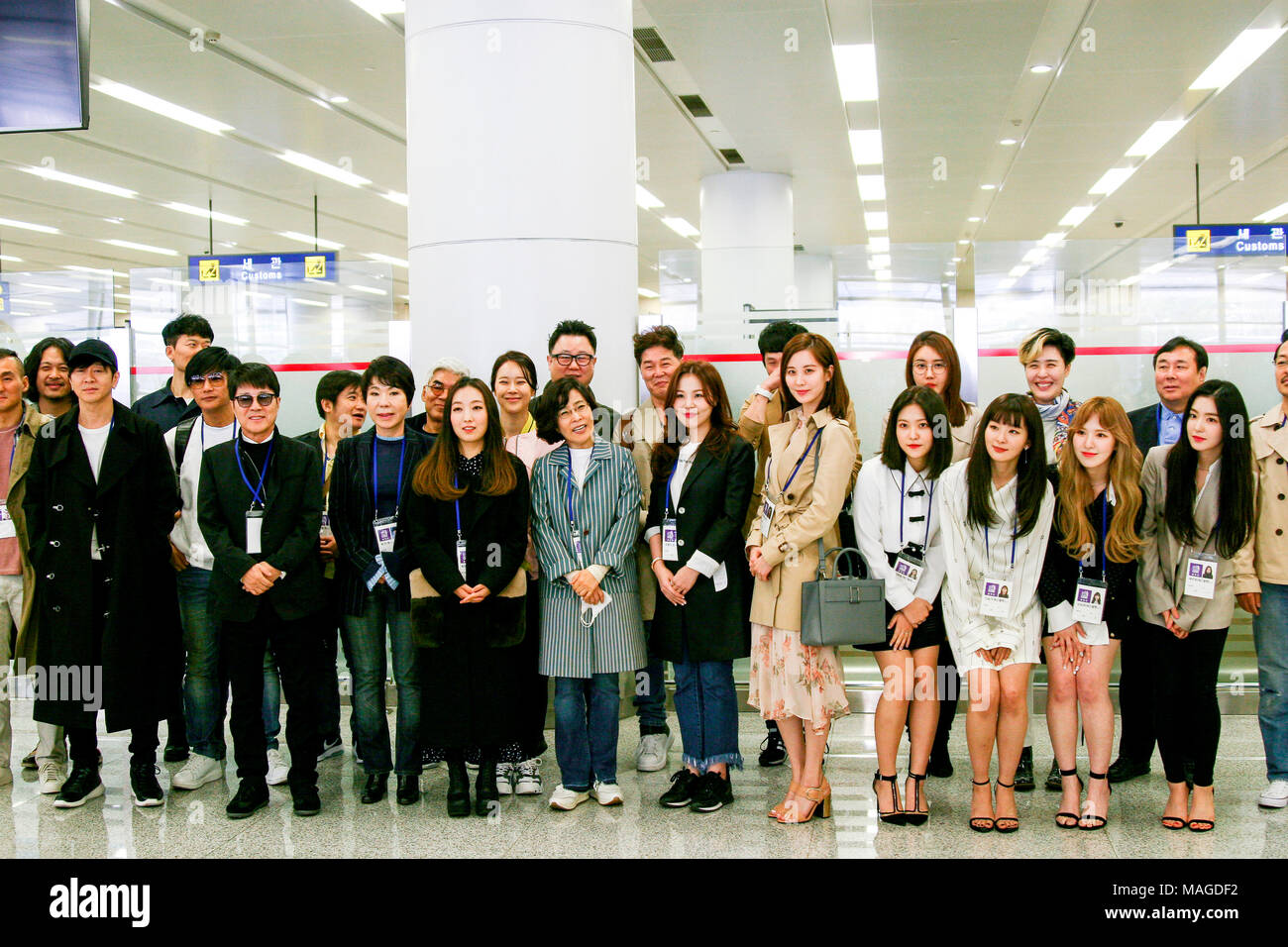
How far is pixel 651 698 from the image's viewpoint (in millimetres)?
4855

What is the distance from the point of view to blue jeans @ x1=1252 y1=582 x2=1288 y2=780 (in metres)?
4.07

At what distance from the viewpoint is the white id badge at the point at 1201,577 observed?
385 centimetres

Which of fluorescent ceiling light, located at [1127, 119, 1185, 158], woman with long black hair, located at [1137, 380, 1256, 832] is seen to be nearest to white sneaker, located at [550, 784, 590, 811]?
woman with long black hair, located at [1137, 380, 1256, 832]

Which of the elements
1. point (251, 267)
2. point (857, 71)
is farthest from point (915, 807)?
point (251, 267)

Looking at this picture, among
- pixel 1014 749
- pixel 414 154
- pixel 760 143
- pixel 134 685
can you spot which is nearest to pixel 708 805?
pixel 1014 749

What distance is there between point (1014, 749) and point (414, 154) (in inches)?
151

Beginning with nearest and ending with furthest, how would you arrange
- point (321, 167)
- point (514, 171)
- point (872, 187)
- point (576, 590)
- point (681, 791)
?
point (576, 590) → point (681, 791) → point (514, 171) → point (321, 167) → point (872, 187)

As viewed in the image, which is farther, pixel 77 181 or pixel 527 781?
pixel 77 181

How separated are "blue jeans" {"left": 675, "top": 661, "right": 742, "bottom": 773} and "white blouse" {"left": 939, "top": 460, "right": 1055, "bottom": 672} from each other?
2.89 ft

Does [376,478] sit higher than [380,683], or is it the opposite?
[376,478]

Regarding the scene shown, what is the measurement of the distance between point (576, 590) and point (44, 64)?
9.36 feet

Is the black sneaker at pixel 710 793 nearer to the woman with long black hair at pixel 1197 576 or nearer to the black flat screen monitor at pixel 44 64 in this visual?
the woman with long black hair at pixel 1197 576

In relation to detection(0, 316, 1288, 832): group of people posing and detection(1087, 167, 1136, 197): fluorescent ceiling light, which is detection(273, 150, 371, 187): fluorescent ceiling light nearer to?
detection(0, 316, 1288, 832): group of people posing

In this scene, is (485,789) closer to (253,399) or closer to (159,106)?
(253,399)
